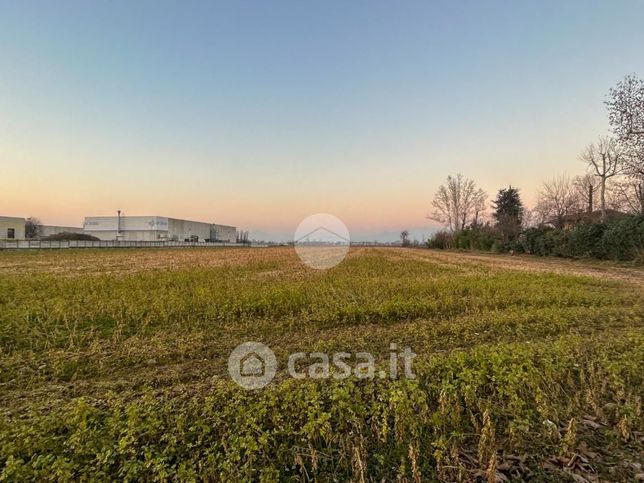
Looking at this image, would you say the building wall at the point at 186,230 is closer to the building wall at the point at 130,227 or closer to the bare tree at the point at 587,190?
the building wall at the point at 130,227

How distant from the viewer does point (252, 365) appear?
13.3ft

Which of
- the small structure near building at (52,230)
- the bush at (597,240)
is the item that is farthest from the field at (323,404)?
the small structure near building at (52,230)

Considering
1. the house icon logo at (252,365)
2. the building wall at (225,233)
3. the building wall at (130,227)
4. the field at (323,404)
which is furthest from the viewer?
the building wall at (225,233)

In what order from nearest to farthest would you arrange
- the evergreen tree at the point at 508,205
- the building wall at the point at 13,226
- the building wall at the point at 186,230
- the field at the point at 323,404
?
the field at the point at 323,404
the evergreen tree at the point at 508,205
the building wall at the point at 13,226
the building wall at the point at 186,230

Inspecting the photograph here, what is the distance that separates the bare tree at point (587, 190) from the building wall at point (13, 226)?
90.8 meters

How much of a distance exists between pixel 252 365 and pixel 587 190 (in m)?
48.6

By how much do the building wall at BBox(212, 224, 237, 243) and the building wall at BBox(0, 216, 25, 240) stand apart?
1820 inches

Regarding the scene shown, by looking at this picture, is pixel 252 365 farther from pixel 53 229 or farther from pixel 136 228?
pixel 53 229

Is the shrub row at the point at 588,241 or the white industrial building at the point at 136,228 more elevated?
the white industrial building at the point at 136,228

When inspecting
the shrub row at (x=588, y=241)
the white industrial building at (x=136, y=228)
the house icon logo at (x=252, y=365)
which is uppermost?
the white industrial building at (x=136, y=228)

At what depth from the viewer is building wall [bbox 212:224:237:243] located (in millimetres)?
101688

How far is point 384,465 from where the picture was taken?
2.37 m

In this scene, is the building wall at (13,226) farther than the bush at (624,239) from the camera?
Yes

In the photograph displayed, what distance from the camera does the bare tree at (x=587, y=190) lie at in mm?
34938
